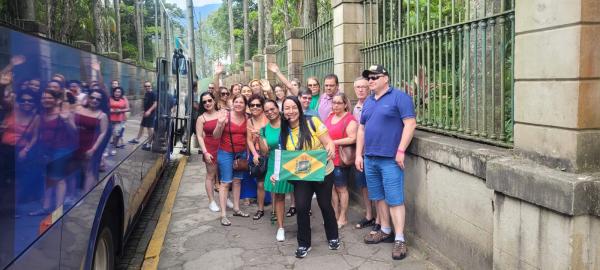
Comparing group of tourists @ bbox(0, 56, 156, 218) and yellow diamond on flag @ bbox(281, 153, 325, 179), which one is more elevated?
group of tourists @ bbox(0, 56, 156, 218)

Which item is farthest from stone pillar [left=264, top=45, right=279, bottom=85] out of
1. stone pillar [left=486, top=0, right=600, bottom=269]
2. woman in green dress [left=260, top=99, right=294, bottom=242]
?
stone pillar [left=486, top=0, right=600, bottom=269]

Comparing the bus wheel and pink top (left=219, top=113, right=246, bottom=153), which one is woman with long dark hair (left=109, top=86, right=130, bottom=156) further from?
pink top (left=219, top=113, right=246, bottom=153)

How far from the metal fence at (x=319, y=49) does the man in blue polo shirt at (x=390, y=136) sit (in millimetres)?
3826

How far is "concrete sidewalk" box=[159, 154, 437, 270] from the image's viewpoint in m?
5.10

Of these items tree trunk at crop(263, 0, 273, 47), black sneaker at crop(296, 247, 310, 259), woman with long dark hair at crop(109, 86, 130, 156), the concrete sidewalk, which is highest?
tree trunk at crop(263, 0, 273, 47)

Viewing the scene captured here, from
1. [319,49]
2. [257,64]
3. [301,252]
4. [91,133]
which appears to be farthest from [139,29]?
[257,64]

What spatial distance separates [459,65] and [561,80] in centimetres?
167

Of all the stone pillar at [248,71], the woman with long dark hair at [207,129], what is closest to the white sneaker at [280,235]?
the woman with long dark hair at [207,129]

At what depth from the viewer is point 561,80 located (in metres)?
3.19

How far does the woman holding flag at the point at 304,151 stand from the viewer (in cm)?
523

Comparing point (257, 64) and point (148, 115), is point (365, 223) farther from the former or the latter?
point (257, 64)

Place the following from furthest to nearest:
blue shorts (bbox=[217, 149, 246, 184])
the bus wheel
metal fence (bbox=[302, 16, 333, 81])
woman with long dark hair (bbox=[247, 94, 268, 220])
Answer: metal fence (bbox=[302, 16, 333, 81]), blue shorts (bbox=[217, 149, 246, 184]), woman with long dark hair (bbox=[247, 94, 268, 220]), the bus wheel

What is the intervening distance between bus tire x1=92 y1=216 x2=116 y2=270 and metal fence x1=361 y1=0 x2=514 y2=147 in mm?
3082

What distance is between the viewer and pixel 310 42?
10.6 metres
